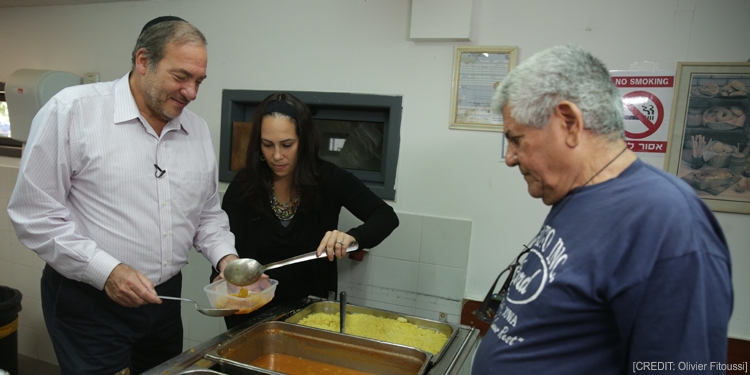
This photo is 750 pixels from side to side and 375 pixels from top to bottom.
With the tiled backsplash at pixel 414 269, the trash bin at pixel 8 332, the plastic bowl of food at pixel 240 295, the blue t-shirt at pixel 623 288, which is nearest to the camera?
the blue t-shirt at pixel 623 288

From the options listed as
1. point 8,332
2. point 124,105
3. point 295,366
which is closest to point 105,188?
point 124,105

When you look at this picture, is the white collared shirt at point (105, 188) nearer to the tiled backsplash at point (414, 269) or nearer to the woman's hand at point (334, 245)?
the woman's hand at point (334, 245)

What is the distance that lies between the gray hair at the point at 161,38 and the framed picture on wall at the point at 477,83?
3.96 ft

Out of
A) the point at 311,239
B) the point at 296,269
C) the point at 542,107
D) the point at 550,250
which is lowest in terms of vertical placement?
the point at 296,269

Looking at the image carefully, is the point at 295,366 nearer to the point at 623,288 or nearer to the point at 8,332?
the point at 623,288

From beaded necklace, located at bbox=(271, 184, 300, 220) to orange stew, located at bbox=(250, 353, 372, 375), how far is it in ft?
1.97

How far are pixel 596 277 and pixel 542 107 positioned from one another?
1.15 ft

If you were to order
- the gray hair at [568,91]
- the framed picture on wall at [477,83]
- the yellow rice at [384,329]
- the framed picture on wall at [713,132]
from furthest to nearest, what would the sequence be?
the framed picture on wall at [477,83], the framed picture on wall at [713,132], the yellow rice at [384,329], the gray hair at [568,91]

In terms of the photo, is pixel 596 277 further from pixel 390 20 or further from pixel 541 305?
pixel 390 20

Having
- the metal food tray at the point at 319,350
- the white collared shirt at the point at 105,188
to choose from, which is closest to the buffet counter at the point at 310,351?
the metal food tray at the point at 319,350

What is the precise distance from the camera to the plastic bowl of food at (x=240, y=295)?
1.43 m

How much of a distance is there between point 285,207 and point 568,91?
1330 millimetres

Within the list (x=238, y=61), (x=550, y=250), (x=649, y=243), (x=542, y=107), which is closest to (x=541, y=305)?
(x=550, y=250)

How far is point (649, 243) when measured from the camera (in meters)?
0.80
